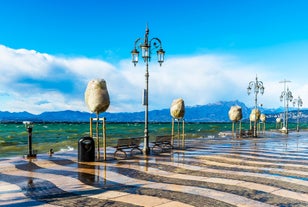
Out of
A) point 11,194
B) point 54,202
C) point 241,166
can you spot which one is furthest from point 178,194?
point 241,166

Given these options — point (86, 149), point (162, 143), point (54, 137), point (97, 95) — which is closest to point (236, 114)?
point (162, 143)

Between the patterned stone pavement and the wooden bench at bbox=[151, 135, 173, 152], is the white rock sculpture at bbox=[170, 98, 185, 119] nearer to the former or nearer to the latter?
the wooden bench at bbox=[151, 135, 173, 152]

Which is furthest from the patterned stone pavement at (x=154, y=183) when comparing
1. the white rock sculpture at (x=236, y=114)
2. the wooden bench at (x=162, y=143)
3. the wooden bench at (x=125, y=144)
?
the white rock sculpture at (x=236, y=114)

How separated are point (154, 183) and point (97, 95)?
18.2 ft

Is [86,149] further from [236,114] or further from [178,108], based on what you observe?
[236,114]

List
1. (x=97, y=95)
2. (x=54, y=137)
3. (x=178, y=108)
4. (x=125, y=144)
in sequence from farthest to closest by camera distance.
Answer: (x=54, y=137)
(x=178, y=108)
(x=125, y=144)
(x=97, y=95)

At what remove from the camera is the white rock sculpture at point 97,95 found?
13.5m

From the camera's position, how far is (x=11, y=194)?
796 cm

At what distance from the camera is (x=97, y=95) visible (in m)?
13.5

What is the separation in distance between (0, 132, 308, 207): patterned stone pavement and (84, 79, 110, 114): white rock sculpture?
2.26m

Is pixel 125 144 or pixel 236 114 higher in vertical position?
pixel 236 114

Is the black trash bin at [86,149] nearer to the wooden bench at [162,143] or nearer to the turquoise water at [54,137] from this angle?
the wooden bench at [162,143]

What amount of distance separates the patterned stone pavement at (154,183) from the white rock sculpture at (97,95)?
226 cm

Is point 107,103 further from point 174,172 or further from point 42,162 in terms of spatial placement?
point 174,172
